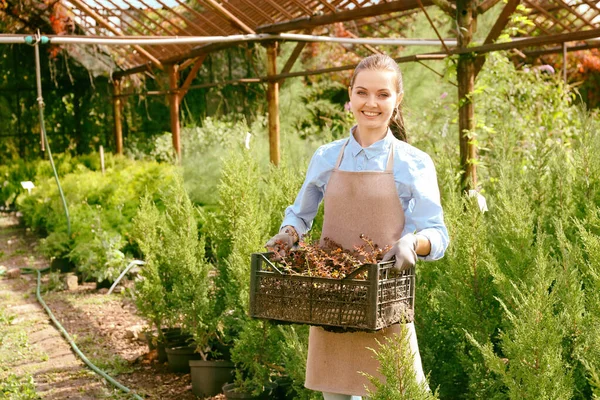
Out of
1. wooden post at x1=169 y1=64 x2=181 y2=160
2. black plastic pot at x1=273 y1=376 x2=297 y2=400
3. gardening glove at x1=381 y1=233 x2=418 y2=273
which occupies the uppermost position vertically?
wooden post at x1=169 y1=64 x2=181 y2=160

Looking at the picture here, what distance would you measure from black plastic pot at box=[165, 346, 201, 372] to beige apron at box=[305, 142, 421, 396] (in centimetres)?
263

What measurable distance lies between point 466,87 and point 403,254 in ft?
10.2

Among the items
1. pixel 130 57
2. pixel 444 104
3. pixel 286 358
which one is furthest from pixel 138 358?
pixel 130 57

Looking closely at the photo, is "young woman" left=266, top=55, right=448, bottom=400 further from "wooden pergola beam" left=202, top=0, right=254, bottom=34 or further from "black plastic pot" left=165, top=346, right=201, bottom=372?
"wooden pergola beam" left=202, top=0, right=254, bottom=34

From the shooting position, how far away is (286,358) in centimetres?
347

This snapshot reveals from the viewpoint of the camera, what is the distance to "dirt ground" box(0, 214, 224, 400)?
15.8 feet

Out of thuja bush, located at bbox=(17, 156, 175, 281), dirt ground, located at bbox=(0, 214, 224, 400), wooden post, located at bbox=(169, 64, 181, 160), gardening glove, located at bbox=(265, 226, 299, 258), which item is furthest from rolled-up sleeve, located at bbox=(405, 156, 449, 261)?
wooden post, located at bbox=(169, 64, 181, 160)

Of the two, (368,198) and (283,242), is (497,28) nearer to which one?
(368,198)

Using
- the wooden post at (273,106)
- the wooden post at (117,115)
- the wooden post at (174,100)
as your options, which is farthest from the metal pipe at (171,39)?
the wooden post at (117,115)

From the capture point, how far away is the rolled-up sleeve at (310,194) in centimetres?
259

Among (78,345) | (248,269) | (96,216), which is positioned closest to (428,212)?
(248,269)

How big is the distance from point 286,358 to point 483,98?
4.32 m

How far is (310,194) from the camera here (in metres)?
2.63

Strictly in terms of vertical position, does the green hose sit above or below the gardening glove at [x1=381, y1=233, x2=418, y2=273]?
below
